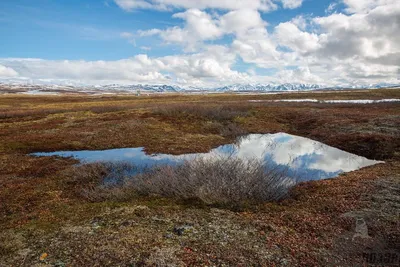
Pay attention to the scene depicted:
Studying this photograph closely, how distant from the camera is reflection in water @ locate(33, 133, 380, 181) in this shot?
26.0 meters

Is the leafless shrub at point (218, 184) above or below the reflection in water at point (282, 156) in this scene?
above

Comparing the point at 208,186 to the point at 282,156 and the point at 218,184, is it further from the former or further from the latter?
the point at 282,156

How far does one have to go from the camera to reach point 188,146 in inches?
1405

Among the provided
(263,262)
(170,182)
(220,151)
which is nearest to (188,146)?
(220,151)

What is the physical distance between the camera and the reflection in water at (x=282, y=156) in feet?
85.4

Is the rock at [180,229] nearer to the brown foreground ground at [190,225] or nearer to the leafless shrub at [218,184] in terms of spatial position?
the brown foreground ground at [190,225]

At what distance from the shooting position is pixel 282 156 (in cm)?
3081

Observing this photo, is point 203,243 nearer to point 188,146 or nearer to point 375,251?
point 375,251

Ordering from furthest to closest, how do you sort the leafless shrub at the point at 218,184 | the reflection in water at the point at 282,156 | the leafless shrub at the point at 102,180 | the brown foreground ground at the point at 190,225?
the reflection in water at the point at 282,156 → the leafless shrub at the point at 102,180 → the leafless shrub at the point at 218,184 → the brown foreground ground at the point at 190,225

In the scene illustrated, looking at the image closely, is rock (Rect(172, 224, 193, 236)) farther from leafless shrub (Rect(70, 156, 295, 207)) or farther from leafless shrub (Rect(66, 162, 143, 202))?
leafless shrub (Rect(66, 162, 143, 202))

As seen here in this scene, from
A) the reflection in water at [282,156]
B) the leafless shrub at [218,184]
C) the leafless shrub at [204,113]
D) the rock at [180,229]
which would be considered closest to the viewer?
the rock at [180,229]

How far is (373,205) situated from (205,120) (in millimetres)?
41267

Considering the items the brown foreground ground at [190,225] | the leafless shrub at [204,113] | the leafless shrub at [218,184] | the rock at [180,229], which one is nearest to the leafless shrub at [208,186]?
the leafless shrub at [218,184]

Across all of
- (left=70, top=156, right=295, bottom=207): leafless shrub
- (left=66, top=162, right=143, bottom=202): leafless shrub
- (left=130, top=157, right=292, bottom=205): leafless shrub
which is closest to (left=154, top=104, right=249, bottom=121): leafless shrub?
(left=66, top=162, right=143, bottom=202): leafless shrub
